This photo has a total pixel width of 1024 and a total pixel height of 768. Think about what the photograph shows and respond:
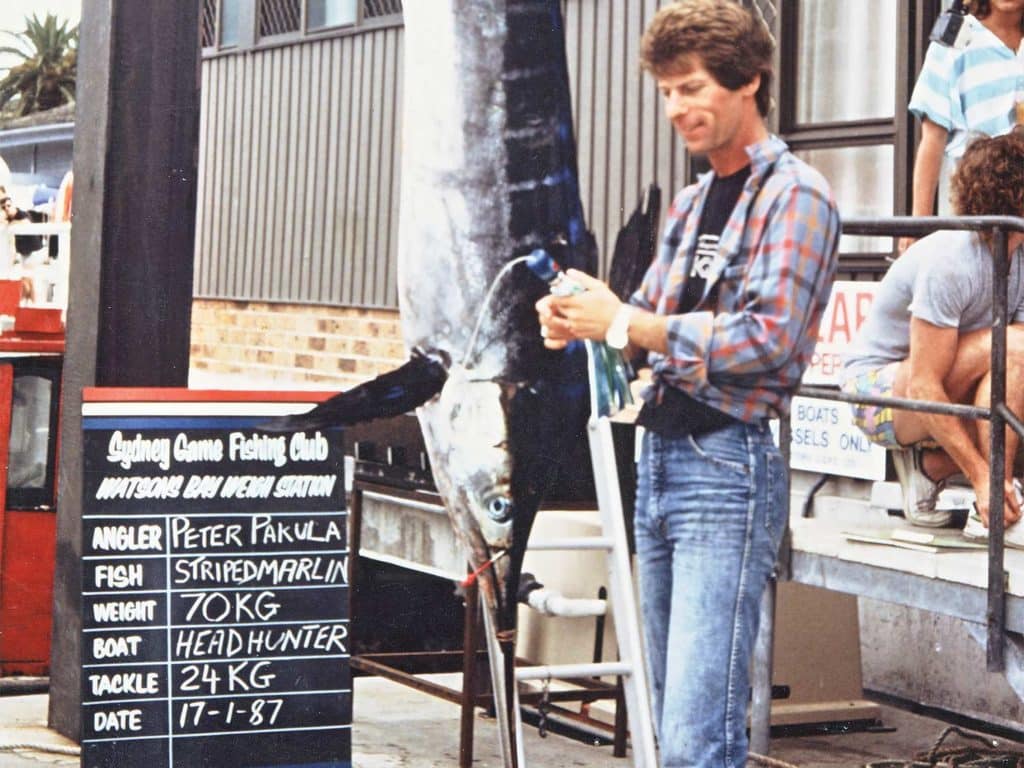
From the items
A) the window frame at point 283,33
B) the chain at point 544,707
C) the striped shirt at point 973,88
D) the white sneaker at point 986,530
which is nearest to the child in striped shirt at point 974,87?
the striped shirt at point 973,88

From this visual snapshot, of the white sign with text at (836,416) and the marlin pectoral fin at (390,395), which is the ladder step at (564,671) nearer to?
the marlin pectoral fin at (390,395)

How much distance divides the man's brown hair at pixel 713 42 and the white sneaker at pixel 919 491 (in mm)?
2179

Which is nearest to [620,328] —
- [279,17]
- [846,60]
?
[846,60]

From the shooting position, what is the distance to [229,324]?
40.4 feet

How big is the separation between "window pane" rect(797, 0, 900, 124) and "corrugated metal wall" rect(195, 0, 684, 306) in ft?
2.36

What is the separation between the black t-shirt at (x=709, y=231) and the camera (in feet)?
11.5

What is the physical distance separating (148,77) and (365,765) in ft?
7.67

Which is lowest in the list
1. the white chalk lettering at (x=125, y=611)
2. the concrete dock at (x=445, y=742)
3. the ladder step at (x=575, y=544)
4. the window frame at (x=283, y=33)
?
the concrete dock at (x=445, y=742)

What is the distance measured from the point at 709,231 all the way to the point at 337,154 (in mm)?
7807

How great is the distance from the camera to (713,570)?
3.44 m

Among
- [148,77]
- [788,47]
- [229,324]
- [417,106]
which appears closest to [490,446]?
[417,106]

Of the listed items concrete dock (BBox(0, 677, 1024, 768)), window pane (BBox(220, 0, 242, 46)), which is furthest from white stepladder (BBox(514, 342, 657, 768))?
window pane (BBox(220, 0, 242, 46))

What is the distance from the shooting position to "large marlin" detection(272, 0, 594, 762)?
482 cm

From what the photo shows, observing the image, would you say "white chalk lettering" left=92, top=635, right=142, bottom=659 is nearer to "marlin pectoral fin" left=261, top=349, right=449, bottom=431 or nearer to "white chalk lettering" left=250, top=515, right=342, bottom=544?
"white chalk lettering" left=250, top=515, right=342, bottom=544
